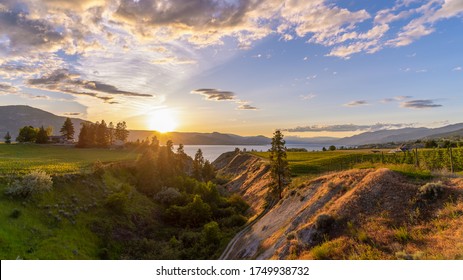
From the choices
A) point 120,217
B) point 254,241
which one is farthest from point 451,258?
point 120,217

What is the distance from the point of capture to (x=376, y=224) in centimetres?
2047

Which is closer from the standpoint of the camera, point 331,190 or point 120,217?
point 331,190

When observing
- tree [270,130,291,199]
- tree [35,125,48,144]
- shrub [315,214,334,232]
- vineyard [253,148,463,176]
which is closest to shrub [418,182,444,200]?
shrub [315,214,334,232]

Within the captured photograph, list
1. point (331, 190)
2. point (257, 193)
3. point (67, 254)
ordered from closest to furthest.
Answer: point (67, 254) < point (331, 190) < point (257, 193)

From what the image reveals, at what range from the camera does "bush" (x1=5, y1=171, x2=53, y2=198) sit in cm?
3272

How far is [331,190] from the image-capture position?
102ft

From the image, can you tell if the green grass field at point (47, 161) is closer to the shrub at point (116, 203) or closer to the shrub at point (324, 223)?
the shrub at point (116, 203)

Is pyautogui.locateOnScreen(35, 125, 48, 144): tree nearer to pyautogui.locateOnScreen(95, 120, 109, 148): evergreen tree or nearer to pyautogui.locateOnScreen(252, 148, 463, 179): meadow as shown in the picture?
pyautogui.locateOnScreen(95, 120, 109, 148): evergreen tree

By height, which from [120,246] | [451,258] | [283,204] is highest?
[451,258]

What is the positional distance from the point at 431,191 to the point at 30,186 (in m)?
42.6

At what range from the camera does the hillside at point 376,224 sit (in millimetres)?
16766

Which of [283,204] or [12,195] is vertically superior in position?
[12,195]

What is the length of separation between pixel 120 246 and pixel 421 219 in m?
33.3
